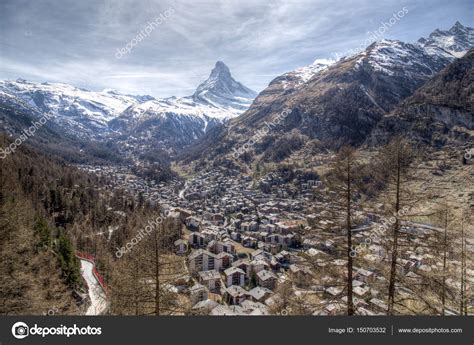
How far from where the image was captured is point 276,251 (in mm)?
72250

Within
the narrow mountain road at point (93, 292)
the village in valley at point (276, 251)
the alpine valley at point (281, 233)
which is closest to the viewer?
the village in valley at point (276, 251)

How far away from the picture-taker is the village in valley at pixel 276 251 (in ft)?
37.9

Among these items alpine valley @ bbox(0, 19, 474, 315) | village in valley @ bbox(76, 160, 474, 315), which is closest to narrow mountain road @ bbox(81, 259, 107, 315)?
alpine valley @ bbox(0, 19, 474, 315)

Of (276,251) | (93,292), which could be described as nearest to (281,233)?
(276,251)

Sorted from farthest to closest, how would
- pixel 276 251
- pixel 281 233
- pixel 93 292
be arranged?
pixel 281 233, pixel 276 251, pixel 93 292

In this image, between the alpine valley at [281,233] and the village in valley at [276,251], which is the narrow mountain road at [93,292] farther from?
the village in valley at [276,251]

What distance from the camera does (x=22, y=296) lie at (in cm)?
1630

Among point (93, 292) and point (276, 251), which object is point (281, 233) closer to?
point (276, 251)

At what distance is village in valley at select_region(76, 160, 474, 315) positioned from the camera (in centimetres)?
1155

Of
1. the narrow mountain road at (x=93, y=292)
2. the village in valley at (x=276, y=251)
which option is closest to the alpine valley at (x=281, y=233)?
the village in valley at (x=276, y=251)
